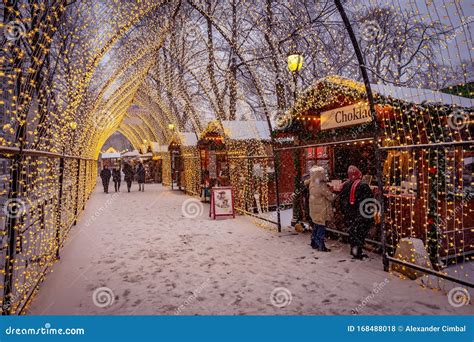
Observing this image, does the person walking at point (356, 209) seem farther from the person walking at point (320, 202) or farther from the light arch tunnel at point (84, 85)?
the light arch tunnel at point (84, 85)

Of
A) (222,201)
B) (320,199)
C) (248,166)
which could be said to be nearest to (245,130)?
(248,166)

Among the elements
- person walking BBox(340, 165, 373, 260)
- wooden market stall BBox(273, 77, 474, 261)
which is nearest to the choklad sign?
wooden market stall BBox(273, 77, 474, 261)

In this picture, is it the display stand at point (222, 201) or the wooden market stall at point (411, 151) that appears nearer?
the wooden market stall at point (411, 151)

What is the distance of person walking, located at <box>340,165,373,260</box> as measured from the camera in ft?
18.8

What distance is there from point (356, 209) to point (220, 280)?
2.79 meters

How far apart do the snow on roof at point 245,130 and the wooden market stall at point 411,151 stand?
4.01 m

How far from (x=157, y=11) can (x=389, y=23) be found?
11.9m

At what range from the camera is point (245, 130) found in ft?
41.2

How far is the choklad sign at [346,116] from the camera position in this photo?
649 cm

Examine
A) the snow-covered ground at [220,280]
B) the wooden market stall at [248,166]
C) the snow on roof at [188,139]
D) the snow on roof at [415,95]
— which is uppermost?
the snow on roof at [188,139]

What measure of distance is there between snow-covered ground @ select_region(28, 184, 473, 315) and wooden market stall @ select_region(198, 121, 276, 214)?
2.90 m

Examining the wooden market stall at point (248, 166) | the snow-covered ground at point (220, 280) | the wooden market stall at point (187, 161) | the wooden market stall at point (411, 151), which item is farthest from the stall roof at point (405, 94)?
the wooden market stall at point (187, 161)

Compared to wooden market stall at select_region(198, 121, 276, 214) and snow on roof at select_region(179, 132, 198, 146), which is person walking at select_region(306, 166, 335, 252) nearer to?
wooden market stall at select_region(198, 121, 276, 214)

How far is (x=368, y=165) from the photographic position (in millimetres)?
7590
